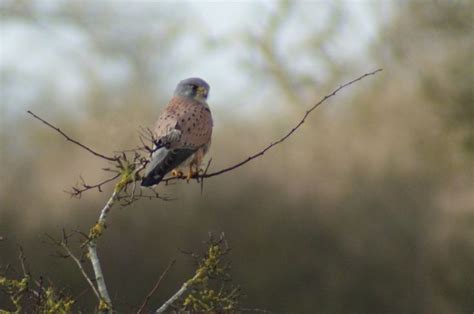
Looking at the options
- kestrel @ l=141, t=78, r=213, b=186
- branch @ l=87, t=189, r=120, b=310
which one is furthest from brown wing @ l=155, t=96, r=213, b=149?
branch @ l=87, t=189, r=120, b=310

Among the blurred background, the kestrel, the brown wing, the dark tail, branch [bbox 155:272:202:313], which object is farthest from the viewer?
the blurred background

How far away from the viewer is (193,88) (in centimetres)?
508

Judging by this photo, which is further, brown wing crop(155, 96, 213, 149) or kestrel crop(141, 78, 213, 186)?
brown wing crop(155, 96, 213, 149)

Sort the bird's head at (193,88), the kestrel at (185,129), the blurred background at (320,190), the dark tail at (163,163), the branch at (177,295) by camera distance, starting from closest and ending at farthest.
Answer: the branch at (177,295) → the dark tail at (163,163) → the kestrel at (185,129) → the bird's head at (193,88) → the blurred background at (320,190)

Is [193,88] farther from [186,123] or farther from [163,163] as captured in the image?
[163,163]

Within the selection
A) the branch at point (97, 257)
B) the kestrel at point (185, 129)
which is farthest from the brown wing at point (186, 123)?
the branch at point (97, 257)

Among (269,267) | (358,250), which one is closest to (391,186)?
(358,250)

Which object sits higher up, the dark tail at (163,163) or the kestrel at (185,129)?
the kestrel at (185,129)

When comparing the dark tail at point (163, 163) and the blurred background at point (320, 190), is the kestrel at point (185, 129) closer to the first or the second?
the dark tail at point (163, 163)

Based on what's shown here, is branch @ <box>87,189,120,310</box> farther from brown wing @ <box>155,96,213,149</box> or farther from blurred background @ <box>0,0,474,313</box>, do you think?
blurred background @ <box>0,0,474,313</box>

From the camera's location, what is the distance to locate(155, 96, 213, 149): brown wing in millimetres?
4605

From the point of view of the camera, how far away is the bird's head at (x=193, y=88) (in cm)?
505

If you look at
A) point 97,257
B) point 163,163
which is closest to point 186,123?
point 163,163

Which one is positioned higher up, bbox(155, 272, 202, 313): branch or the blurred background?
the blurred background
